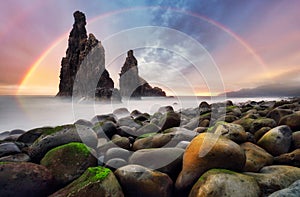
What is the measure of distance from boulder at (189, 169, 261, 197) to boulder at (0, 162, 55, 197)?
1895 mm

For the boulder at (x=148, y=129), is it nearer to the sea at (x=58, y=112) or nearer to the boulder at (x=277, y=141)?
the boulder at (x=277, y=141)

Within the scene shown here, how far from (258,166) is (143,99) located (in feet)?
71.3

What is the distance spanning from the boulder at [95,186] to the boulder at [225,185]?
94 cm

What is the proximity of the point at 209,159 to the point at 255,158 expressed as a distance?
1092 mm

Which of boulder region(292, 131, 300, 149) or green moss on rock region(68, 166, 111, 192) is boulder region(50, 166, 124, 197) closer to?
green moss on rock region(68, 166, 111, 192)

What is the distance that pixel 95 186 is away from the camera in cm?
250

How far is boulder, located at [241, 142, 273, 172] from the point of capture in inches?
129

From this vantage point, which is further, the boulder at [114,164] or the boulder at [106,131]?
the boulder at [106,131]

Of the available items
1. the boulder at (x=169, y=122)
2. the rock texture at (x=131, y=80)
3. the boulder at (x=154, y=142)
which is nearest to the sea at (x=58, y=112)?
the rock texture at (x=131, y=80)

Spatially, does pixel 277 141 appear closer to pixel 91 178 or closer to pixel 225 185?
pixel 225 185

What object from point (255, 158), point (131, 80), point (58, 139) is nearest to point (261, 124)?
point (255, 158)

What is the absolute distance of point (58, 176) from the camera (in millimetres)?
3041

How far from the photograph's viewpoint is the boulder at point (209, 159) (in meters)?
2.87

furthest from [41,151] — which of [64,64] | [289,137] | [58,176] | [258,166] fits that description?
[64,64]
